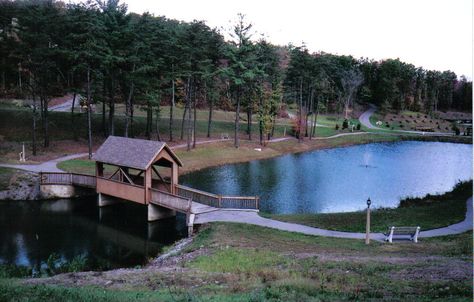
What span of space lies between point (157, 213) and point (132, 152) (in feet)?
14.3

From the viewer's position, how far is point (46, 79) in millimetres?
43406

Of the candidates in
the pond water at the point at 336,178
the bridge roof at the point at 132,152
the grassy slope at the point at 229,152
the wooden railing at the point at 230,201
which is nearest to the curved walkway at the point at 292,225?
the wooden railing at the point at 230,201

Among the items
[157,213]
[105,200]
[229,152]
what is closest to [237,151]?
[229,152]

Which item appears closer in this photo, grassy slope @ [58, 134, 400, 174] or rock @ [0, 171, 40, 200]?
rock @ [0, 171, 40, 200]

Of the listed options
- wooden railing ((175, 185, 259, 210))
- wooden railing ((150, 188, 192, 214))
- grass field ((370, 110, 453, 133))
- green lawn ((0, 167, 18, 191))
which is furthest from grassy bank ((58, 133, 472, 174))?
wooden railing ((175, 185, 259, 210))

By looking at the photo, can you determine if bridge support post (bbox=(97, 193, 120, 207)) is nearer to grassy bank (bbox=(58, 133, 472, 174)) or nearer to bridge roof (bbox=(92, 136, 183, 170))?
bridge roof (bbox=(92, 136, 183, 170))

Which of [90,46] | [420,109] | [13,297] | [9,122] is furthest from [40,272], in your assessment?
[420,109]

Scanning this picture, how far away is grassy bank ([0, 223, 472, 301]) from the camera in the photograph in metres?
11.1

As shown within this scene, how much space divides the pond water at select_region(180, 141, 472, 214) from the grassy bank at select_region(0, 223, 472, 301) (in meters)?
11.8

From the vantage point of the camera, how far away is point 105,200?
31.0 m

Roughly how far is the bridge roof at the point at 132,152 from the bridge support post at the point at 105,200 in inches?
126

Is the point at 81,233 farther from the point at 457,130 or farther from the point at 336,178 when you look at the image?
the point at 457,130

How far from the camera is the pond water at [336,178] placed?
33.3m

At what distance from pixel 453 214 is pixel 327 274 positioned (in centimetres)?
1492
